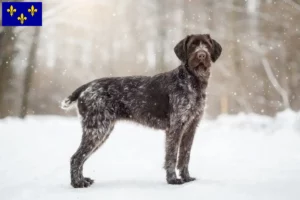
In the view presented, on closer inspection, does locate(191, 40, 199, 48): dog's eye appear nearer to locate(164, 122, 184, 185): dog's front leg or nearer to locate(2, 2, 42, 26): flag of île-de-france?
locate(164, 122, 184, 185): dog's front leg

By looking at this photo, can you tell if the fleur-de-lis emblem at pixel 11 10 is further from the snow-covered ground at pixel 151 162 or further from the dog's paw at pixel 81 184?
the dog's paw at pixel 81 184

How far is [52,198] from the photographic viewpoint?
4.77 meters

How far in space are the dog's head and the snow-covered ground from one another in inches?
52.2

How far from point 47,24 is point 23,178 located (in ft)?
30.9

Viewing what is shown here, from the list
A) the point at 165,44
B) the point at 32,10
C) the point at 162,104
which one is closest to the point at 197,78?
the point at 162,104

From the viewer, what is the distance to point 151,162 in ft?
23.9

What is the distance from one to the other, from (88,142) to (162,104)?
3.73ft

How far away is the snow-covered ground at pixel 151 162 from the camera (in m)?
4.92

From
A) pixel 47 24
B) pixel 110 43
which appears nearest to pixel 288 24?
pixel 110 43

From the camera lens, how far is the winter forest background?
13.8 metres

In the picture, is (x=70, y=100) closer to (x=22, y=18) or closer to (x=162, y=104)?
(x=162, y=104)

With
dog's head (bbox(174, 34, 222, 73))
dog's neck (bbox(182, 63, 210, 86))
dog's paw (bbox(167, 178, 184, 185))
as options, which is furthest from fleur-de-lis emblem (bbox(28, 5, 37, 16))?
dog's paw (bbox(167, 178, 184, 185))

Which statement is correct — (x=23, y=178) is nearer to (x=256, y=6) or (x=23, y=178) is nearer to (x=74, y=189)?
Answer: (x=74, y=189)

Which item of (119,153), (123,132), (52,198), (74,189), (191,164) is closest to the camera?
(52,198)
